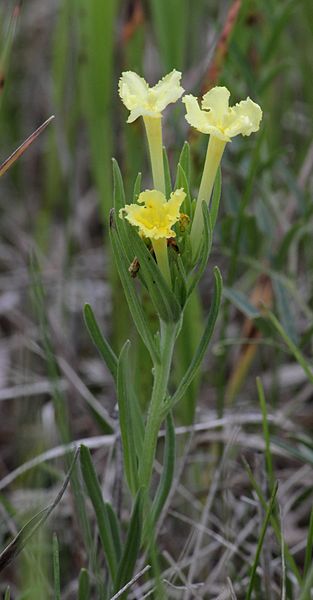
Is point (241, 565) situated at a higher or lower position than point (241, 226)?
lower

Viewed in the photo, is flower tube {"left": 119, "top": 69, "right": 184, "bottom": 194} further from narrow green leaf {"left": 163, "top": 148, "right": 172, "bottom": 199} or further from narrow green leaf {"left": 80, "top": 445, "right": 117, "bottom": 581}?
narrow green leaf {"left": 80, "top": 445, "right": 117, "bottom": 581}

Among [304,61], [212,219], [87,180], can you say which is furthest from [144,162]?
[212,219]

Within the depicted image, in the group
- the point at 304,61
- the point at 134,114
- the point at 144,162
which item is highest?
the point at 304,61

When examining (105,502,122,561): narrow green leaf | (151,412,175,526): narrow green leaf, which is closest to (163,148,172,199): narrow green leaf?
(151,412,175,526): narrow green leaf

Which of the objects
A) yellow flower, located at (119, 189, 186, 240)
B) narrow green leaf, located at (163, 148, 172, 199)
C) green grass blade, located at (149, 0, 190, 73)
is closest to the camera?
yellow flower, located at (119, 189, 186, 240)

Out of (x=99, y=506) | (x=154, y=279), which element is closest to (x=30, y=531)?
(x=99, y=506)

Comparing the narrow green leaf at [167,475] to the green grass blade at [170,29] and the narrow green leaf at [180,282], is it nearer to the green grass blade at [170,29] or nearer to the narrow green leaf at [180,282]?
the narrow green leaf at [180,282]

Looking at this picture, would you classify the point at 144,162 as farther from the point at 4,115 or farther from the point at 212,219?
the point at 212,219
